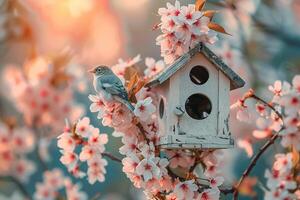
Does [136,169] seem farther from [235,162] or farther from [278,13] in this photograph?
[235,162]

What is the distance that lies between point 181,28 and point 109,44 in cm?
302

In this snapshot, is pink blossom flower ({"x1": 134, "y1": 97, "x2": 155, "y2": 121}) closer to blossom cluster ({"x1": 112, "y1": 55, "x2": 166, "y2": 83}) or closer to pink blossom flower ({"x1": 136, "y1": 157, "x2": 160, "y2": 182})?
pink blossom flower ({"x1": 136, "y1": 157, "x2": 160, "y2": 182})

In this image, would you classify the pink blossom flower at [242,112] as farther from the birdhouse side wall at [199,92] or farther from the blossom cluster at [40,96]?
the blossom cluster at [40,96]

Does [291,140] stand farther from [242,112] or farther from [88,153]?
[88,153]

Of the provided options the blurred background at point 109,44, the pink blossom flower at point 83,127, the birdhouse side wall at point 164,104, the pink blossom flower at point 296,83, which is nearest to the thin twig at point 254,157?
the pink blossom flower at point 296,83

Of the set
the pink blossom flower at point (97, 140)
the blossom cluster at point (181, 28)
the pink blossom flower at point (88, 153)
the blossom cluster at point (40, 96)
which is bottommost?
the pink blossom flower at point (88, 153)

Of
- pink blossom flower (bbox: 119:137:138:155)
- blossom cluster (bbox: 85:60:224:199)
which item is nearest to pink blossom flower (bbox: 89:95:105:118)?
blossom cluster (bbox: 85:60:224:199)

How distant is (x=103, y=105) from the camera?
2078mm

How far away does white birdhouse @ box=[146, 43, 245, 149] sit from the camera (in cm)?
208

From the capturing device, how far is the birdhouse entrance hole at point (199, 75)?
2154mm

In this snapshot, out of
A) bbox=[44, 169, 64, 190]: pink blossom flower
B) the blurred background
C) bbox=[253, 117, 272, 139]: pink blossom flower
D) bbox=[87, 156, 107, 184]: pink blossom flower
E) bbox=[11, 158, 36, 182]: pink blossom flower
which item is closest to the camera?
bbox=[87, 156, 107, 184]: pink blossom flower

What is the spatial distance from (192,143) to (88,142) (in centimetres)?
33

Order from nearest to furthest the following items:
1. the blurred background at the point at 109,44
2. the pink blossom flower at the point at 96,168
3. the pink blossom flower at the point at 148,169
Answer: the pink blossom flower at the point at 148,169 < the pink blossom flower at the point at 96,168 < the blurred background at the point at 109,44

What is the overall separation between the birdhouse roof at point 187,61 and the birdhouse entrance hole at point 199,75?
41 mm
